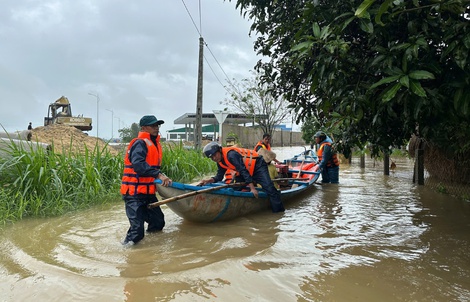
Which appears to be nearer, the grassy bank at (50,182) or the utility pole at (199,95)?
the grassy bank at (50,182)

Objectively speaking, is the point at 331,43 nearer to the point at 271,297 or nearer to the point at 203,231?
the point at 271,297

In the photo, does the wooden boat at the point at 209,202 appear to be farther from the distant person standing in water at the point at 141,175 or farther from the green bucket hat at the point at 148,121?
the green bucket hat at the point at 148,121

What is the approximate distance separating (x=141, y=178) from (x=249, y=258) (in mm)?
1570

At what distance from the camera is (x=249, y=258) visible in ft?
11.8

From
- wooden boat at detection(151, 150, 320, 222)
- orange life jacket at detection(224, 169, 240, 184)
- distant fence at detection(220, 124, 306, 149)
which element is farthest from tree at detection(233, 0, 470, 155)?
distant fence at detection(220, 124, 306, 149)

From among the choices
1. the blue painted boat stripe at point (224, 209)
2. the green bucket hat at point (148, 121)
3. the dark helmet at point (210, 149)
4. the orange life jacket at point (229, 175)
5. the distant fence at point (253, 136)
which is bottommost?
the blue painted boat stripe at point (224, 209)

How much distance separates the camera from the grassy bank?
5182mm

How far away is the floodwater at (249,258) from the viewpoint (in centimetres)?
286

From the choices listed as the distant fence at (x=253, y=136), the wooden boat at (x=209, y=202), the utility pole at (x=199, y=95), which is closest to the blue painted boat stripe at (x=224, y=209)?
the wooden boat at (x=209, y=202)

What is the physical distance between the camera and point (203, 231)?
464 cm

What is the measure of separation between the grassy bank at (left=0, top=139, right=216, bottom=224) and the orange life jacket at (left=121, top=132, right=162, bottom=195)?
2.00 metres

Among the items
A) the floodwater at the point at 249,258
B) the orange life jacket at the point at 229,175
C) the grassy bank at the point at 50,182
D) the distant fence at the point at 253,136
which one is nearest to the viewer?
the floodwater at the point at 249,258

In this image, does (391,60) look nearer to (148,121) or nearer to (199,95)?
(148,121)

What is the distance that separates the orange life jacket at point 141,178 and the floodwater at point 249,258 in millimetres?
650
